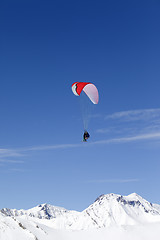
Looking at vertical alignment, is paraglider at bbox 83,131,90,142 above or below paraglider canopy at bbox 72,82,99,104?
below

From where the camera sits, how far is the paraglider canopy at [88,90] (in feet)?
247

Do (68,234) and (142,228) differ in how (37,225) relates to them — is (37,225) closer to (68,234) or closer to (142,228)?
(68,234)

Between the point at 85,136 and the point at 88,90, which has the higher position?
the point at 88,90

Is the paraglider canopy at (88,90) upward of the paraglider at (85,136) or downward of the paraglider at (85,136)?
upward

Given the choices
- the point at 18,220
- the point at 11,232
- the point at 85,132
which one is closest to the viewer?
the point at 85,132

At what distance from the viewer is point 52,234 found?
5000 inches

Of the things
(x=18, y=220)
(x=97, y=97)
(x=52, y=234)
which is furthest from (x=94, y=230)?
(x=97, y=97)

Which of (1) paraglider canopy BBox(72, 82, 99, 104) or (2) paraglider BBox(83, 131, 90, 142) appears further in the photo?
(1) paraglider canopy BBox(72, 82, 99, 104)

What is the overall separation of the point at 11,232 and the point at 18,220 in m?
11.6

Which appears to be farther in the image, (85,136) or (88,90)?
(88,90)

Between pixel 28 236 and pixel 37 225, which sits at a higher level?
pixel 37 225

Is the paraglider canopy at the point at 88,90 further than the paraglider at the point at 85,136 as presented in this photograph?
Yes

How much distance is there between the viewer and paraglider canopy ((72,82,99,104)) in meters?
75.3

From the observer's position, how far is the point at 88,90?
75812 millimetres
